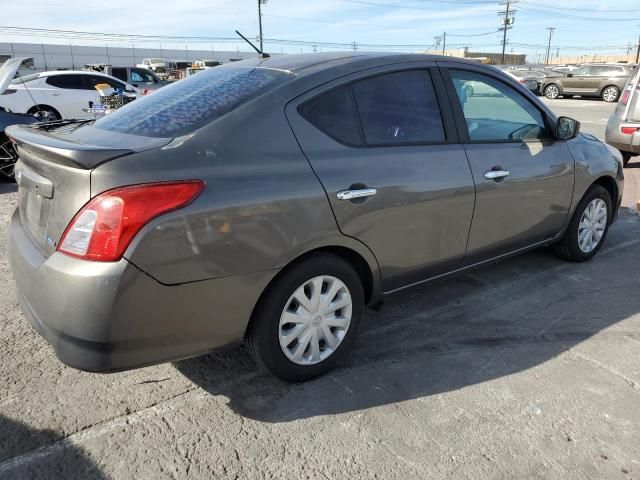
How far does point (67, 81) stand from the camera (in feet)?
45.2

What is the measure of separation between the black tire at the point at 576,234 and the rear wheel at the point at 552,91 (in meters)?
24.6

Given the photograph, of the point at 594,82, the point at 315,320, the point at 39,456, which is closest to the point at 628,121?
the point at 315,320

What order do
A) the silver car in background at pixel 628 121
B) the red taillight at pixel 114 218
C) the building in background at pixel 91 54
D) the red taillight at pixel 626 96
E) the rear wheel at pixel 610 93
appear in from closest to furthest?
the red taillight at pixel 114 218 < the silver car in background at pixel 628 121 < the red taillight at pixel 626 96 < the rear wheel at pixel 610 93 < the building in background at pixel 91 54

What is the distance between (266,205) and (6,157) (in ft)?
22.4

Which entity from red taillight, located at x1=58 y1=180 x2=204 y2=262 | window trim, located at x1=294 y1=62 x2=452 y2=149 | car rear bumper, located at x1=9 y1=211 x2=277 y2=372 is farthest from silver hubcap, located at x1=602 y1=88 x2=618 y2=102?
red taillight, located at x1=58 y1=180 x2=204 y2=262

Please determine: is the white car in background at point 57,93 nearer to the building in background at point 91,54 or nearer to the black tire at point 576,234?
the black tire at point 576,234

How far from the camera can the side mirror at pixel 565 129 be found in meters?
4.07

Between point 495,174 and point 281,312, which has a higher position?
point 495,174

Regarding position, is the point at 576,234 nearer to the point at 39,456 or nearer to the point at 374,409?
the point at 374,409

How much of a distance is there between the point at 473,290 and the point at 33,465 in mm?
3078

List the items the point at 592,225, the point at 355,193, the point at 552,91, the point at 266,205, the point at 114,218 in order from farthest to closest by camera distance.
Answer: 1. the point at 552,91
2. the point at 592,225
3. the point at 355,193
4. the point at 266,205
5. the point at 114,218

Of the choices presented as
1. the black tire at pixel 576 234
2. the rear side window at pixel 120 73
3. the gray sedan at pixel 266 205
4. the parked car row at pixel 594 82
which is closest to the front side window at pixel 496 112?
the gray sedan at pixel 266 205

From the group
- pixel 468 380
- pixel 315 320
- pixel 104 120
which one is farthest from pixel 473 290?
pixel 104 120

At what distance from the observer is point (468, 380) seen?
2.99m
